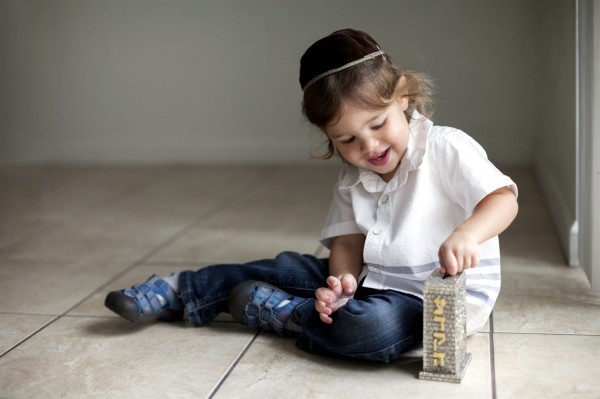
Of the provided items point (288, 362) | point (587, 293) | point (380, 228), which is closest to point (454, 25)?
point (587, 293)

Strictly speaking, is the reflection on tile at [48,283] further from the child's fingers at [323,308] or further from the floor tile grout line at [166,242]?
the child's fingers at [323,308]

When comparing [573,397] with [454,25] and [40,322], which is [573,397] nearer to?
[40,322]

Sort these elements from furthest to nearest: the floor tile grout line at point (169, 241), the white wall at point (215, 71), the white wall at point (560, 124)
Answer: the white wall at point (215, 71), the white wall at point (560, 124), the floor tile grout line at point (169, 241)

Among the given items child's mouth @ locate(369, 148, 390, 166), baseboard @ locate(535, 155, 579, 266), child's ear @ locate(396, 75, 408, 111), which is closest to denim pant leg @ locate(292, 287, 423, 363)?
child's mouth @ locate(369, 148, 390, 166)

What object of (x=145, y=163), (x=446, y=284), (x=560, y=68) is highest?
(x=560, y=68)

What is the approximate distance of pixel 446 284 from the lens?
116 centimetres

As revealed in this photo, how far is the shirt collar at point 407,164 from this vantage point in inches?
53.9

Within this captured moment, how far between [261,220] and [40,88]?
158cm

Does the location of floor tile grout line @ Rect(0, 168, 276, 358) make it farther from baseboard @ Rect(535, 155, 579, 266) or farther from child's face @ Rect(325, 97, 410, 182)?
baseboard @ Rect(535, 155, 579, 266)

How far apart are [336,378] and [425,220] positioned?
11.7 inches

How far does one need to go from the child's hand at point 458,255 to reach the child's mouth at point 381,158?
221 millimetres

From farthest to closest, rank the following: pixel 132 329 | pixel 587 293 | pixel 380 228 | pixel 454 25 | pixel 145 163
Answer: pixel 145 163
pixel 454 25
pixel 587 293
pixel 132 329
pixel 380 228

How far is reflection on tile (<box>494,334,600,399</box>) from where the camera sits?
1.17 m

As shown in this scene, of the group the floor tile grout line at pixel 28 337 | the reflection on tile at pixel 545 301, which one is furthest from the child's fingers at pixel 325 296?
the floor tile grout line at pixel 28 337
